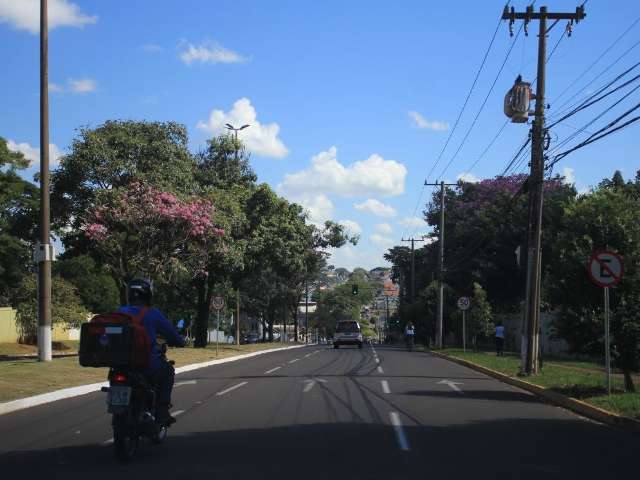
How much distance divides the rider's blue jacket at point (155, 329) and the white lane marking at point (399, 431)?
3207 mm

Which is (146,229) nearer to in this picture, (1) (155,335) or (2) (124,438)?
(1) (155,335)

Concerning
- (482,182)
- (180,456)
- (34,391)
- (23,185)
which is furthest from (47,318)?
(482,182)

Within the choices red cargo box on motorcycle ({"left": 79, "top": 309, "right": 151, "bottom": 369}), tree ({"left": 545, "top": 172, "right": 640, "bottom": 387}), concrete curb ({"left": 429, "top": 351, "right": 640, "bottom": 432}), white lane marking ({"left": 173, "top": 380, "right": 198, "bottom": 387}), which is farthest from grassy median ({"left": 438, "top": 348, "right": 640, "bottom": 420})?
white lane marking ({"left": 173, "top": 380, "right": 198, "bottom": 387})

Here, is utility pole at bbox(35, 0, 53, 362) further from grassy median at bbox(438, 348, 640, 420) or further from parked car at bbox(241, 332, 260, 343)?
parked car at bbox(241, 332, 260, 343)

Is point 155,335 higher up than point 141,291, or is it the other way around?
point 141,291

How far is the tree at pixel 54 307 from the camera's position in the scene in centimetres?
3578

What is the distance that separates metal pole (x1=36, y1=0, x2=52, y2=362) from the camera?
2094cm

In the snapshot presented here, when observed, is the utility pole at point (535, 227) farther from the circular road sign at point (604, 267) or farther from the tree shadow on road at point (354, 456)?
the tree shadow on road at point (354, 456)

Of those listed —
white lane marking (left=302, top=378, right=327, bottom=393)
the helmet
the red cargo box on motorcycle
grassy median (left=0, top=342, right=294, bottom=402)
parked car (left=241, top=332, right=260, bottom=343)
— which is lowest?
parked car (left=241, top=332, right=260, bottom=343)

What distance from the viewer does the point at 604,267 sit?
14000mm

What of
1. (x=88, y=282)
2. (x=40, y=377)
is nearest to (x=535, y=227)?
(x=40, y=377)

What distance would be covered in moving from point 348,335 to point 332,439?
1501 inches

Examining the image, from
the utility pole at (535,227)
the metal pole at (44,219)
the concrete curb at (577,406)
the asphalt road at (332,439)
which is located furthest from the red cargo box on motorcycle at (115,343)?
the utility pole at (535,227)

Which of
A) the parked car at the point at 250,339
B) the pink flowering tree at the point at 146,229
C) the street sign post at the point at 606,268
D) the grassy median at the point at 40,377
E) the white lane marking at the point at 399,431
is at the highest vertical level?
the pink flowering tree at the point at 146,229
